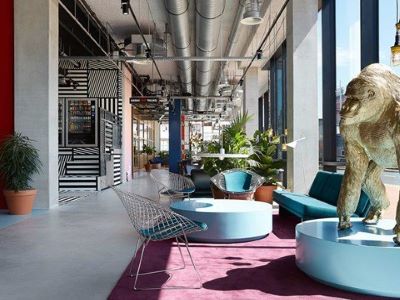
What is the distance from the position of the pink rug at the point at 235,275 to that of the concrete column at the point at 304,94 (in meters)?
2.68

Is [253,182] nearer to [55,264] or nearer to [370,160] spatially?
[370,160]

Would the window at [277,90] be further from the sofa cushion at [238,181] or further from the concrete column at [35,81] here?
the concrete column at [35,81]

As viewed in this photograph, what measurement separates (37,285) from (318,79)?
244 inches

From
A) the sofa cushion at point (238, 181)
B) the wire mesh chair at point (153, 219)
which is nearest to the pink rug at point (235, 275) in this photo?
the wire mesh chair at point (153, 219)

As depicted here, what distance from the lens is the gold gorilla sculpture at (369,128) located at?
3.04 m

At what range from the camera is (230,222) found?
4.63 metres

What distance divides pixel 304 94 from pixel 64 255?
5173 millimetres

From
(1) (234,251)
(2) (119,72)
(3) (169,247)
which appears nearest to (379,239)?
(1) (234,251)

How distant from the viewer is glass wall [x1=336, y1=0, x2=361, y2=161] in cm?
635

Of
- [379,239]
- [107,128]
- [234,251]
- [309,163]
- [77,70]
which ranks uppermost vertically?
[77,70]

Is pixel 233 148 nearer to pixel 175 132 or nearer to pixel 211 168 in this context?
pixel 211 168

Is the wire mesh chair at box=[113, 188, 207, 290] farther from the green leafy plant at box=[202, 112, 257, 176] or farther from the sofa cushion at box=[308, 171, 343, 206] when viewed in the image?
the green leafy plant at box=[202, 112, 257, 176]

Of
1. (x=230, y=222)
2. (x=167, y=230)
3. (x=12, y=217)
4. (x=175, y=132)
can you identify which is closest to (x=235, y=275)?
(x=167, y=230)

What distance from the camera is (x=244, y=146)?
8.15 metres
